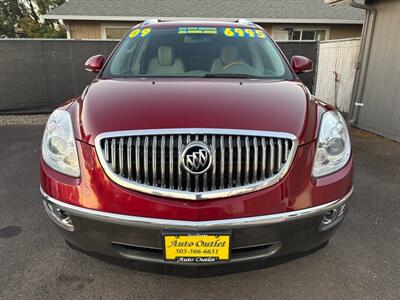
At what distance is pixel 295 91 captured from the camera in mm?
2229

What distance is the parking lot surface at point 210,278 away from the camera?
2080 millimetres

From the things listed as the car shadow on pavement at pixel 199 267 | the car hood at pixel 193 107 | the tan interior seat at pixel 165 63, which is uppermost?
the tan interior seat at pixel 165 63

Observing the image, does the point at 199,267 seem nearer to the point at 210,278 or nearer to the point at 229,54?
the point at 210,278

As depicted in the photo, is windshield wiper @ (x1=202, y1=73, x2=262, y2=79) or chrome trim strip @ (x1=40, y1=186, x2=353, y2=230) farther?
windshield wiper @ (x1=202, y1=73, x2=262, y2=79)

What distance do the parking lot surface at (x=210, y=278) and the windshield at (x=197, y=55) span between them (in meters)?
1.45

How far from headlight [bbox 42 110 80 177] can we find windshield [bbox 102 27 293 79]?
2.82 ft

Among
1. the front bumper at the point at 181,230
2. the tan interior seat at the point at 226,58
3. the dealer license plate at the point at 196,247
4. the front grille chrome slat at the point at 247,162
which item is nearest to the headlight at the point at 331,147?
the front bumper at the point at 181,230

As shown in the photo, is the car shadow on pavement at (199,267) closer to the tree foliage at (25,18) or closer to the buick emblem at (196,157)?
the buick emblem at (196,157)

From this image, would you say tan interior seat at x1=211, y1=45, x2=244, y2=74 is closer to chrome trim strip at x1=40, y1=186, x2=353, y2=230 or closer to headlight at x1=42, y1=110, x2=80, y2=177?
headlight at x1=42, y1=110, x2=80, y2=177

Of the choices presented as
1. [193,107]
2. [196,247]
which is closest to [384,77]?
[193,107]

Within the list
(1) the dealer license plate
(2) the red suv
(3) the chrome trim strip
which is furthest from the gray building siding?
(1) the dealer license plate

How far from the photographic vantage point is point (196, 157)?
5.33 ft

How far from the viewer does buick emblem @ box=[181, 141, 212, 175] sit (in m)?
1.62

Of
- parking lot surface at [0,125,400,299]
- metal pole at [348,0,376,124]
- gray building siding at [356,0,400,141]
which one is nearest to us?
parking lot surface at [0,125,400,299]
